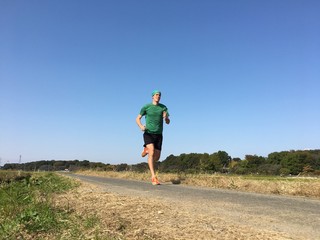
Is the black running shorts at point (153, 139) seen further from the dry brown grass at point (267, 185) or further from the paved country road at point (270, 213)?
the paved country road at point (270, 213)

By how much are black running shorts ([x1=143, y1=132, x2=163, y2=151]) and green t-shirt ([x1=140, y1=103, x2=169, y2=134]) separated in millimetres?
97

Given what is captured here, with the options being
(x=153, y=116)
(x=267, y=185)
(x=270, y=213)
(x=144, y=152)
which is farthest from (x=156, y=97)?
(x=270, y=213)

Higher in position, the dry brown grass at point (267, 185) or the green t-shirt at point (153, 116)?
the green t-shirt at point (153, 116)

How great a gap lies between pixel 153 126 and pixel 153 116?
26 centimetres

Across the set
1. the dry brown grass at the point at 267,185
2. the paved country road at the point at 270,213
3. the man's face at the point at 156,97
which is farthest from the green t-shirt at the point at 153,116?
the paved country road at the point at 270,213

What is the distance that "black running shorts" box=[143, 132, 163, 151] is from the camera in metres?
8.59

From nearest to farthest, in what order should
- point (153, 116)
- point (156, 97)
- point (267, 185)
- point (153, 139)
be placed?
point (267, 185) < point (153, 139) < point (153, 116) < point (156, 97)

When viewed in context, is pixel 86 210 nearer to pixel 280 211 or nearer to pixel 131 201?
pixel 131 201

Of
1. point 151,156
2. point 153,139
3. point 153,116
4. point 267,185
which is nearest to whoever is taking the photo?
point 267,185

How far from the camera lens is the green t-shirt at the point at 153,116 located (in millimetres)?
8664

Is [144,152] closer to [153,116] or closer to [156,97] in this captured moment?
[153,116]

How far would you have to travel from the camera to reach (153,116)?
876 cm

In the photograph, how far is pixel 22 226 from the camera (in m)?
3.68

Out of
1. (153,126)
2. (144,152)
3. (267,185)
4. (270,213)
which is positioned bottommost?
(270,213)
